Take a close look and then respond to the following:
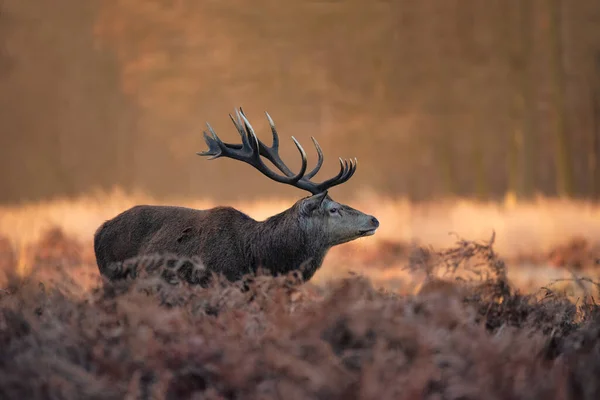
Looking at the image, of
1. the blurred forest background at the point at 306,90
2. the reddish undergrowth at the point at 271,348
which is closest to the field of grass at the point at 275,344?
the reddish undergrowth at the point at 271,348

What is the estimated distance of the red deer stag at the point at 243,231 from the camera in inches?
237

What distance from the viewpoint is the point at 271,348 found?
2656 mm

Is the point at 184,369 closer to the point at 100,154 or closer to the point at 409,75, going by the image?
the point at 409,75

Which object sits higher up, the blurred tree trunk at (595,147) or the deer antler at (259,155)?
the blurred tree trunk at (595,147)

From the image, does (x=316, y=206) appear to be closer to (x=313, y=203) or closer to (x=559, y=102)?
(x=313, y=203)

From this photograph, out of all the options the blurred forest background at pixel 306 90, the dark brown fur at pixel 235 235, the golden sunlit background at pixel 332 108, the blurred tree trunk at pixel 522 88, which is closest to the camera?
the dark brown fur at pixel 235 235

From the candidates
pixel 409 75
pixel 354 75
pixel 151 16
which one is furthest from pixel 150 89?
pixel 409 75

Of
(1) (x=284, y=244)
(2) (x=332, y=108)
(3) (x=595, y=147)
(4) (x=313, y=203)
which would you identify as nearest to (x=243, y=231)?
(1) (x=284, y=244)

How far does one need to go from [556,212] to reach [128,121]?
24.2 m

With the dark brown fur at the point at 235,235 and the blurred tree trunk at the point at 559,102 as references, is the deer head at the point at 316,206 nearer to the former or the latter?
the dark brown fur at the point at 235,235

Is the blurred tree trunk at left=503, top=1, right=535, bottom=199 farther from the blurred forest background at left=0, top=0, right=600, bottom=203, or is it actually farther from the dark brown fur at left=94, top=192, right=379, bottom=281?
the dark brown fur at left=94, top=192, right=379, bottom=281

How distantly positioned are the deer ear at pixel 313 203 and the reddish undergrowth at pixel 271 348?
299cm

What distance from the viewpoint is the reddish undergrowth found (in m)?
2.54

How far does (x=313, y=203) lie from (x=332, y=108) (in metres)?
23.5
